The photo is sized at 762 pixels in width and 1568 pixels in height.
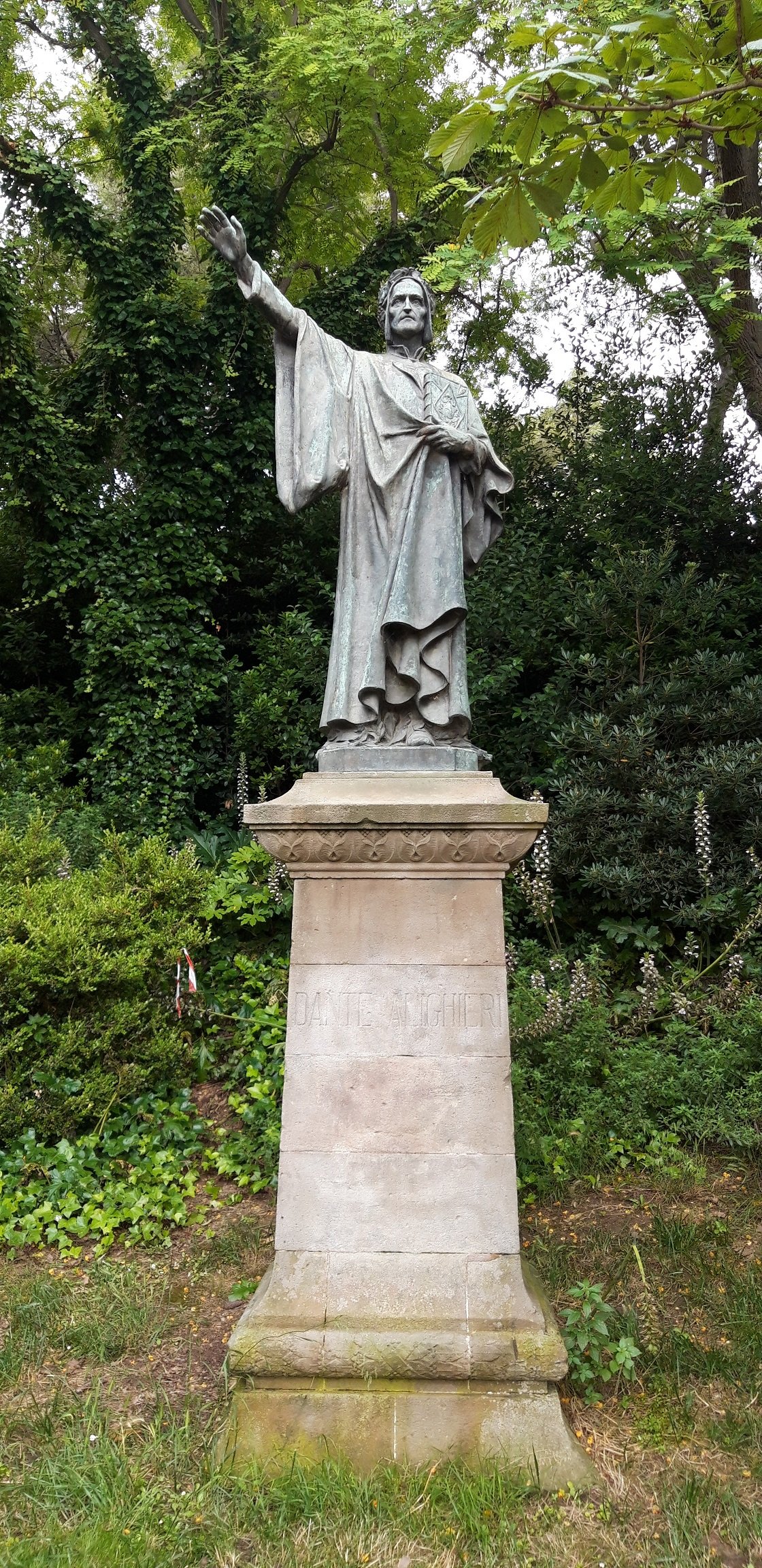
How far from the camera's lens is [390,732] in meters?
3.79

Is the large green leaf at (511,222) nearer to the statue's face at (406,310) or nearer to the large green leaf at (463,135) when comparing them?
the large green leaf at (463,135)

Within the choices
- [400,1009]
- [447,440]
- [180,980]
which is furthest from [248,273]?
[180,980]

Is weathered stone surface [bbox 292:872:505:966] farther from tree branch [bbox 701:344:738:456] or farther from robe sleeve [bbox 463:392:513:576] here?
tree branch [bbox 701:344:738:456]

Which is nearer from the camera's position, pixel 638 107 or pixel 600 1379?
pixel 638 107

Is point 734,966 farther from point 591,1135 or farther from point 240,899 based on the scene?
point 240,899

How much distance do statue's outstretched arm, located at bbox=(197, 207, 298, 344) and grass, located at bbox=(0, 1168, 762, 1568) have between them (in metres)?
3.77

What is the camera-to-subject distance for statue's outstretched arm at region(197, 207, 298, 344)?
351 cm

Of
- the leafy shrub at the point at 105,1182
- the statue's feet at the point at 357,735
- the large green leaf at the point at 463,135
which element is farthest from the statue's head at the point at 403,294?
the leafy shrub at the point at 105,1182

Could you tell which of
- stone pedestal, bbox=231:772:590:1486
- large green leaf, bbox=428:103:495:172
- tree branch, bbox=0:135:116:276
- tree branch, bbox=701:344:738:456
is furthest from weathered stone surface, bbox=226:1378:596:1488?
tree branch, bbox=0:135:116:276

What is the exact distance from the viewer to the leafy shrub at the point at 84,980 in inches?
205

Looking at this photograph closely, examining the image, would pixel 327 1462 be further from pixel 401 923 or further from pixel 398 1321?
pixel 401 923

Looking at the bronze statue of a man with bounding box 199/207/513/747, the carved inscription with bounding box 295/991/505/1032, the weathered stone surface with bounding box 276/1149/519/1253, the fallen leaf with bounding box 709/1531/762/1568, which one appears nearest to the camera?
the fallen leaf with bounding box 709/1531/762/1568

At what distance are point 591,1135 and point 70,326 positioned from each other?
1093 cm

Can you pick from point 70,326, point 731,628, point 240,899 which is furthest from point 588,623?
point 70,326
